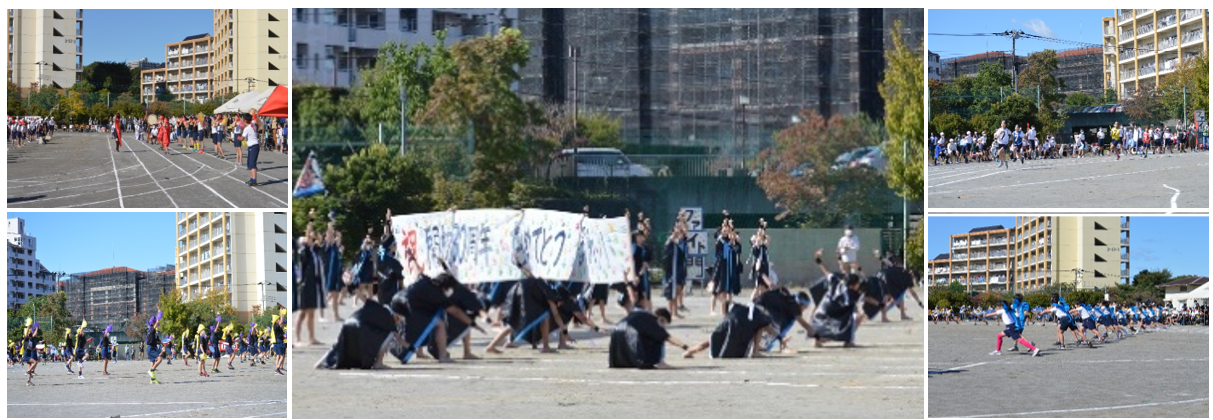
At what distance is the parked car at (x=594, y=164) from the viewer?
1156cm

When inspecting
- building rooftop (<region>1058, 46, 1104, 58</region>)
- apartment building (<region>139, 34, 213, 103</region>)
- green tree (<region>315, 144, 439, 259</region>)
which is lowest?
green tree (<region>315, 144, 439, 259</region>)

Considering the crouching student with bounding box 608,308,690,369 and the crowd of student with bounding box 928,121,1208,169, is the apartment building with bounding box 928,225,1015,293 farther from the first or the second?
the crouching student with bounding box 608,308,690,369

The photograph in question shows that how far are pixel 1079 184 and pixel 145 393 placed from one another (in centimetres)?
1003

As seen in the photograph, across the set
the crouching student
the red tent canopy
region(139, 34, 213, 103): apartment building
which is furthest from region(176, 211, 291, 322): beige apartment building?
the crouching student

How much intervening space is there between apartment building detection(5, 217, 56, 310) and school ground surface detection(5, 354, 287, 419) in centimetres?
74

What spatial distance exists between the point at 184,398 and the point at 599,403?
5.14 meters

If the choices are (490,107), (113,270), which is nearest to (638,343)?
(490,107)

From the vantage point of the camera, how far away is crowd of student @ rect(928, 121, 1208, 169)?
43.5ft

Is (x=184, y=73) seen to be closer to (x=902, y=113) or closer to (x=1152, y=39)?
(x=902, y=113)

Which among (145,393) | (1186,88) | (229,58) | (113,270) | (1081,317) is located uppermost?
(229,58)

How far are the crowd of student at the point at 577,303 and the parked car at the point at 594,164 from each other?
42 centimetres

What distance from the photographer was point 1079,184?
1400cm

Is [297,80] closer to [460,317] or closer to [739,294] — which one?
[460,317]

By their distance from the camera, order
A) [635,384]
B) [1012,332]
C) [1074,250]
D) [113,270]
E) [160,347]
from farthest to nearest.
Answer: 1. [1012,332]
2. [160,347]
3. [1074,250]
4. [113,270]
5. [635,384]
